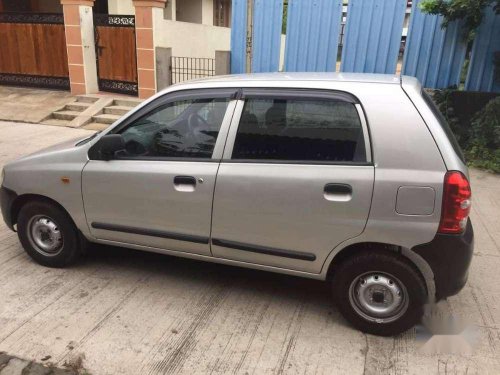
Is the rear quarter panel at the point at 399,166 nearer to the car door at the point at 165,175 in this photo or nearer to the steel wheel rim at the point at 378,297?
the steel wheel rim at the point at 378,297

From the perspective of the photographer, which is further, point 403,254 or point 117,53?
point 117,53

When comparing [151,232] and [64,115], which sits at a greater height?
[151,232]

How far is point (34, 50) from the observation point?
11.7 m

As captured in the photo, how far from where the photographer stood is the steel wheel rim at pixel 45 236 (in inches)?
145

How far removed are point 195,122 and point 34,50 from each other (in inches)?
414

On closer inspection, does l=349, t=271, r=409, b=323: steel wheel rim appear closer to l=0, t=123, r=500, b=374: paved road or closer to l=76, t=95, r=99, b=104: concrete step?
l=0, t=123, r=500, b=374: paved road

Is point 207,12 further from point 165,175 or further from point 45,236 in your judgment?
point 165,175

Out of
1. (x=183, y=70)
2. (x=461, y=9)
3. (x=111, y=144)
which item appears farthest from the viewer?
(x=183, y=70)

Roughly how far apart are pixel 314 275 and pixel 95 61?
33.2ft

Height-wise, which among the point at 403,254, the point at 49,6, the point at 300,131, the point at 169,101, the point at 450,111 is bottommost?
the point at 403,254

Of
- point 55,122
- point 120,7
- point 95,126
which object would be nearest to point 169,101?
point 95,126

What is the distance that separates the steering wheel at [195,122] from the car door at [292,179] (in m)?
0.26

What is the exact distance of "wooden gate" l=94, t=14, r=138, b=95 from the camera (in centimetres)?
1054

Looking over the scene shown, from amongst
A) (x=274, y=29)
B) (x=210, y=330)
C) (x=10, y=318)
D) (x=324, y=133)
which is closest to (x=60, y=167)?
(x=10, y=318)
